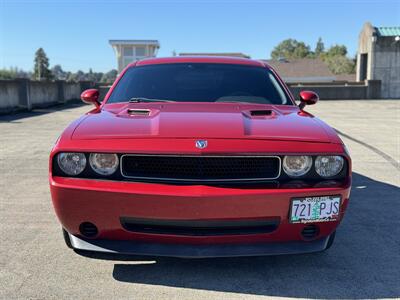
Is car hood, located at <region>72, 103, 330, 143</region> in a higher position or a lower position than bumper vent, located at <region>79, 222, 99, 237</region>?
higher

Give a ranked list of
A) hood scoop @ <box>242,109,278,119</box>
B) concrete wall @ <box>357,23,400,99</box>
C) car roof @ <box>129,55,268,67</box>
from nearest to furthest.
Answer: hood scoop @ <box>242,109,278,119</box>
car roof @ <box>129,55,268,67</box>
concrete wall @ <box>357,23,400,99</box>

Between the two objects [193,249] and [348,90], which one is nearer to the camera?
[193,249]

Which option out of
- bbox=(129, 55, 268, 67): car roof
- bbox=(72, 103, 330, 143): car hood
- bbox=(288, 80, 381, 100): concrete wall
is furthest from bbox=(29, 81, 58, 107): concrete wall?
A: bbox=(72, 103, 330, 143): car hood

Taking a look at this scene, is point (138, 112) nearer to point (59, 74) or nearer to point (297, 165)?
point (297, 165)

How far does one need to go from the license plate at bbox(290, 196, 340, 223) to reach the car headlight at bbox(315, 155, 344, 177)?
17 cm

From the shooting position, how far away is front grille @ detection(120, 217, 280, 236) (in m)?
2.60

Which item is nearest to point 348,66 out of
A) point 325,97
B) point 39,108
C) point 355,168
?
point 325,97

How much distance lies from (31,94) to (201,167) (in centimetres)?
1729

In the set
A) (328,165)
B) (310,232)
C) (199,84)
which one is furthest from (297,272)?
(199,84)

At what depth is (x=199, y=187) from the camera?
258cm

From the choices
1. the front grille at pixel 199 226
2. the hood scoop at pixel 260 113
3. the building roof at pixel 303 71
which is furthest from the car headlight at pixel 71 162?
the building roof at pixel 303 71

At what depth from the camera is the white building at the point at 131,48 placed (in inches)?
1684

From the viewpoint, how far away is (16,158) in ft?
23.9

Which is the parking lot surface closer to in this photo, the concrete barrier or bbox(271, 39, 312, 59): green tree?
the concrete barrier
